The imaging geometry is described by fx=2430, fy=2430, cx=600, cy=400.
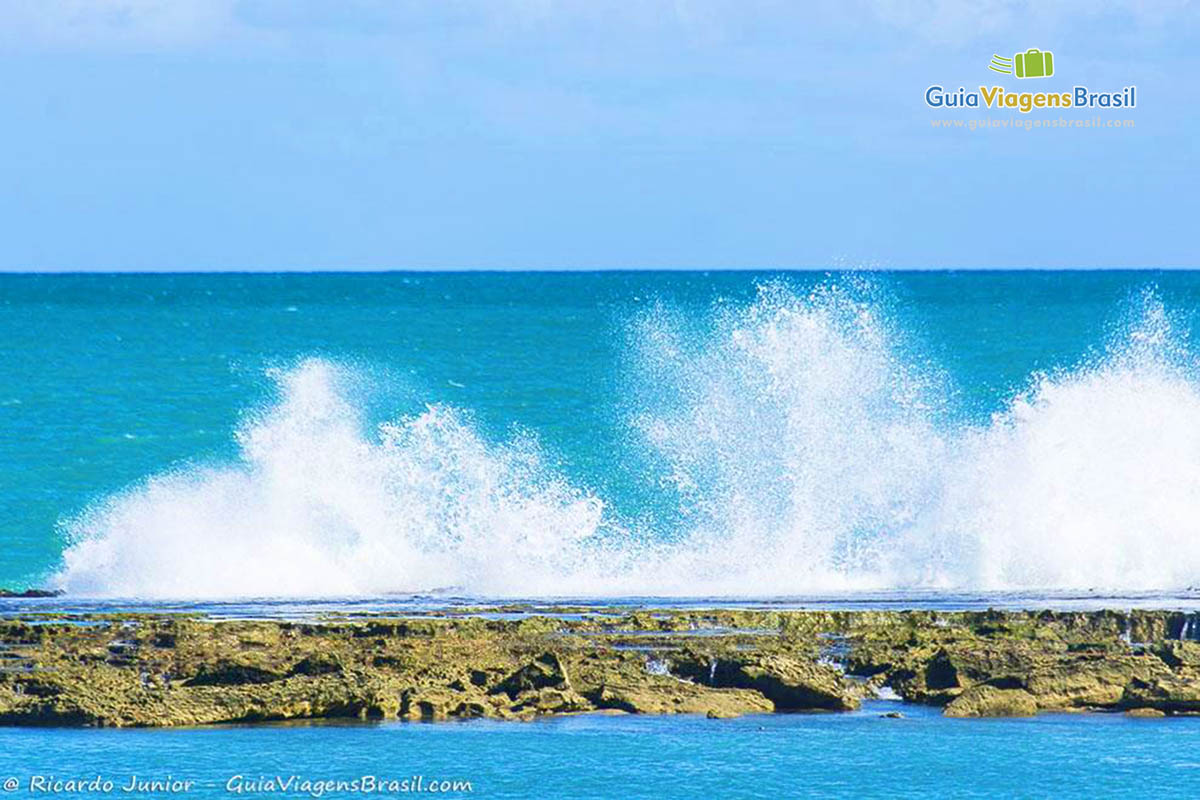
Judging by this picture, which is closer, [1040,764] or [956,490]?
[1040,764]

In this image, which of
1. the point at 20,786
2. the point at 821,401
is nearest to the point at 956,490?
the point at 821,401

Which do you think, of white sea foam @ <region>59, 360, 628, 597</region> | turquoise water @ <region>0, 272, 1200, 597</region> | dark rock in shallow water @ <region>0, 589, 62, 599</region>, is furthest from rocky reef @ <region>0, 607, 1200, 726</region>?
white sea foam @ <region>59, 360, 628, 597</region>

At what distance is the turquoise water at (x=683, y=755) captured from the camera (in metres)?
17.9

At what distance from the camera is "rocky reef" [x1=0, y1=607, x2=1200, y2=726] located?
2052 centimetres

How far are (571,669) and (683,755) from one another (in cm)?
261

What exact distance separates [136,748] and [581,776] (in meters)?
3.61

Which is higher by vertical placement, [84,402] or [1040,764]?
[84,402]

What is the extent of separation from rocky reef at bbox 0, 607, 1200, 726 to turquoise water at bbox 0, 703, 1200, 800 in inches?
14.4

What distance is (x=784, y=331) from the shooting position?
36781 millimetres

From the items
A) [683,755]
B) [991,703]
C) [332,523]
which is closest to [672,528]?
[332,523]

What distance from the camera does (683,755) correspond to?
18.9 m

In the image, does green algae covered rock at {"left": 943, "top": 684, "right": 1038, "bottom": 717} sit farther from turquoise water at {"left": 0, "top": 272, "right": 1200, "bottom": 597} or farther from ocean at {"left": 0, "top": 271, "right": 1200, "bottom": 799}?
turquoise water at {"left": 0, "top": 272, "right": 1200, "bottom": 597}

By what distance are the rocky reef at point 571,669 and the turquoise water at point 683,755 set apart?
1.20ft

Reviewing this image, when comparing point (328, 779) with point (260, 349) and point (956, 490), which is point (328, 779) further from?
point (260, 349)
